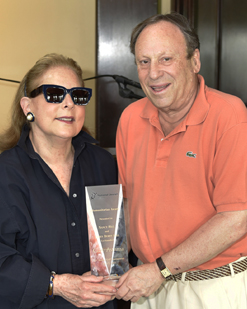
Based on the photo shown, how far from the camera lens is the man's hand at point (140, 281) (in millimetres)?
1506

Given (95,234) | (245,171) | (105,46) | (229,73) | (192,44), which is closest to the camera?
(245,171)

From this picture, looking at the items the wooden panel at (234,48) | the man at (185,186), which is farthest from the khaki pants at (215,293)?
the wooden panel at (234,48)

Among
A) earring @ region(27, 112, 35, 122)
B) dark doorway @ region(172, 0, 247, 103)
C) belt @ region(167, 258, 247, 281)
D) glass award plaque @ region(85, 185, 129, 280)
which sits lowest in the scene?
belt @ region(167, 258, 247, 281)

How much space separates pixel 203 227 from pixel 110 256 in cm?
39

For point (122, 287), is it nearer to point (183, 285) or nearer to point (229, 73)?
point (183, 285)

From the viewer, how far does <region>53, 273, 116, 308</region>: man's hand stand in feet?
4.99

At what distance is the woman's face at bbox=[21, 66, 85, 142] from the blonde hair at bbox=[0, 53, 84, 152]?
3cm

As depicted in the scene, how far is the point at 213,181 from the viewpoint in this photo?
1467 millimetres

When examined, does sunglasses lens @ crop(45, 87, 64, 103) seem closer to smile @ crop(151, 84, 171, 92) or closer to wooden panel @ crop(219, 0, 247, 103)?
smile @ crop(151, 84, 171, 92)

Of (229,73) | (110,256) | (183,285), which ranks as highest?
(229,73)

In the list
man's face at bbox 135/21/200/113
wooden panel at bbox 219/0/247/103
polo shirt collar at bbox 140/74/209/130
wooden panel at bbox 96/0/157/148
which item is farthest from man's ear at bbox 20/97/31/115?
wooden panel at bbox 96/0/157/148

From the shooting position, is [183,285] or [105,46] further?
[105,46]

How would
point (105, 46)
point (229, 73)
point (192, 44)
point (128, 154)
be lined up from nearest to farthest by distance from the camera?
1. point (192, 44)
2. point (128, 154)
3. point (229, 73)
4. point (105, 46)

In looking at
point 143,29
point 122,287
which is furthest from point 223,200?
point 143,29
